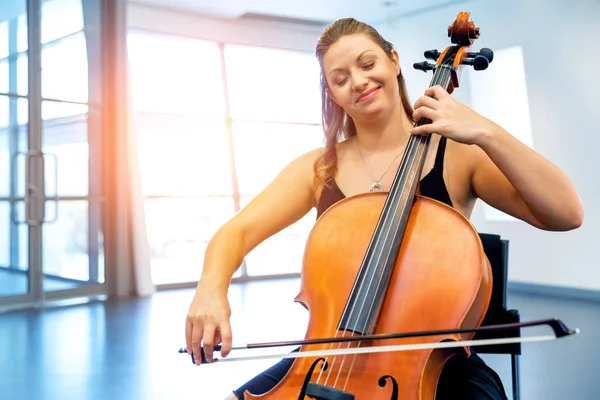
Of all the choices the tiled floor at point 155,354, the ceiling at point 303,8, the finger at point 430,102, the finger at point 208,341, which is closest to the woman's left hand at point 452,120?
the finger at point 430,102

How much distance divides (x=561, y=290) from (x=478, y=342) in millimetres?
4215

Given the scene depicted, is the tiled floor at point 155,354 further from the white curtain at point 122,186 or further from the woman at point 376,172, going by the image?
the woman at point 376,172

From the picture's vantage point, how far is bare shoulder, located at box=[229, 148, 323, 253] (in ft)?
3.78

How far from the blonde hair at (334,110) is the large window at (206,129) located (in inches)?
175

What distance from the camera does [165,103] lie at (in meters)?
5.88

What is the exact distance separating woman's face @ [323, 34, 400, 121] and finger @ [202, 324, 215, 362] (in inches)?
20.5

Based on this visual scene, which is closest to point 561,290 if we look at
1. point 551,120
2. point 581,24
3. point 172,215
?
point 551,120

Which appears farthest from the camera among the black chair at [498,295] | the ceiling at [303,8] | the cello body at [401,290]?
the ceiling at [303,8]

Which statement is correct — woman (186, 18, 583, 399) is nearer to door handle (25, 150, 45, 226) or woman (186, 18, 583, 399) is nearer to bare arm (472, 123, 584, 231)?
bare arm (472, 123, 584, 231)

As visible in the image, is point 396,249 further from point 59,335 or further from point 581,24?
point 581,24

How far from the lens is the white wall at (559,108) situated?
4.32 m

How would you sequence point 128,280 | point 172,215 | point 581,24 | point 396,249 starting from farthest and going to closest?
point 172,215 < point 128,280 < point 581,24 < point 396,249

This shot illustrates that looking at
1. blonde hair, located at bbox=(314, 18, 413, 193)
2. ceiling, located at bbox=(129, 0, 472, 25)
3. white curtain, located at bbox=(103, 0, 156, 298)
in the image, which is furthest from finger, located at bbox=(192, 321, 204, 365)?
ceiling, located at bbox=(129, 0, 472, 25)

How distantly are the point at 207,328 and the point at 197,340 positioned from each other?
0.02 metres
